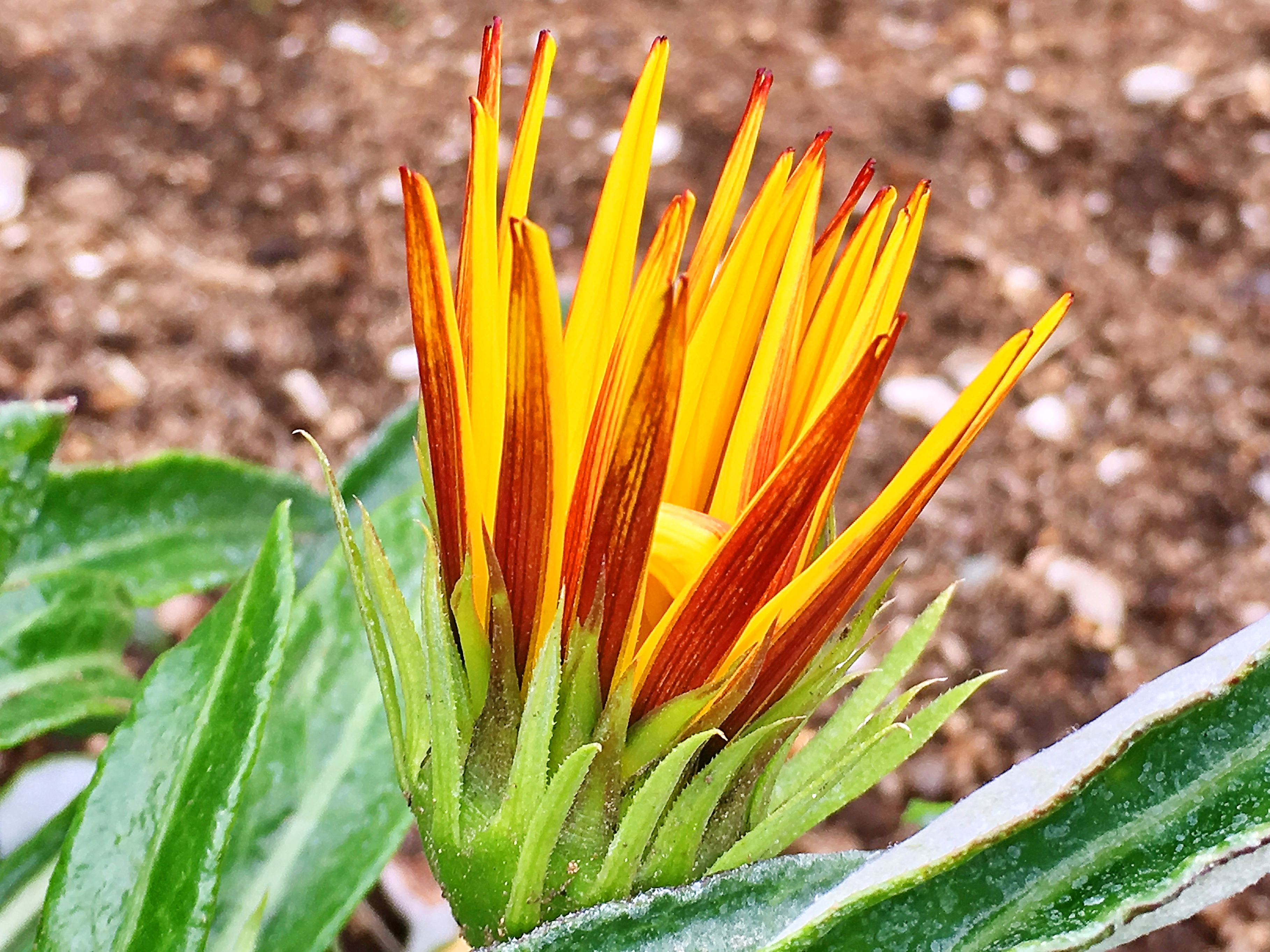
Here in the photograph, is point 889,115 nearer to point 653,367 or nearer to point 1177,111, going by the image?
point 1177,111

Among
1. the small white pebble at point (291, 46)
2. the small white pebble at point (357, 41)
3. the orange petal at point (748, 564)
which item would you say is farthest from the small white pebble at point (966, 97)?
the orange petal at point (748, 564)

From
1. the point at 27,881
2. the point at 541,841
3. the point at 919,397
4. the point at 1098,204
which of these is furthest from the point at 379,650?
the point at 1098,204

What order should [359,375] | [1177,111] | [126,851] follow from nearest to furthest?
[126,851], [359,375], [1177,111]

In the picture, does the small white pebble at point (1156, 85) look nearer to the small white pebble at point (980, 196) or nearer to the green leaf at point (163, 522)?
the small white pebble at point (980, 196)

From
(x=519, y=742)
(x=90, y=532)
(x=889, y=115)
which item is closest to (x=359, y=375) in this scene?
(x=90, y=532)

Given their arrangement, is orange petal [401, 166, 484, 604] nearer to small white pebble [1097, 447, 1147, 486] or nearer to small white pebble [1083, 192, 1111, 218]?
small white pebble [1097, 447, 1147, 486]

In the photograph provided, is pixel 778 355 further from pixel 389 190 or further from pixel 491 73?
pixel 389 190
